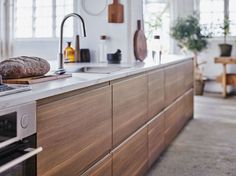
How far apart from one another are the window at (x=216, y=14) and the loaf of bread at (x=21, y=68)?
5.73m

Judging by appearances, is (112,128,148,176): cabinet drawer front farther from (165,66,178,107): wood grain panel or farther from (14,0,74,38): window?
(14,0,74,38): window

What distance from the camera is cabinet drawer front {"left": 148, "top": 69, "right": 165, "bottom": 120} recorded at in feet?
9.35

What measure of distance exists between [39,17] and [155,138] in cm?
393

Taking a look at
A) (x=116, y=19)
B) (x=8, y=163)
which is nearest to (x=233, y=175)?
(x=116, y=19)

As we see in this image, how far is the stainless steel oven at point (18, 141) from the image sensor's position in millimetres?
1131

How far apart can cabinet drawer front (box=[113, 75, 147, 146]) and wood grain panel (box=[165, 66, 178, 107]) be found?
2.54 ft

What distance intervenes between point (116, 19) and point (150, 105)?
2.77 feet

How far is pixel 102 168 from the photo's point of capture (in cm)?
189

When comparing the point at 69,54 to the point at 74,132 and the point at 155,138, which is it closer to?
the point at 155,138

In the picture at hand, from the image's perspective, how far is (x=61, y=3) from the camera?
19.7ft

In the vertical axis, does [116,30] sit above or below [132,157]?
above

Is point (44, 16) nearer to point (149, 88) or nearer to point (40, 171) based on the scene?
point (149, 88)

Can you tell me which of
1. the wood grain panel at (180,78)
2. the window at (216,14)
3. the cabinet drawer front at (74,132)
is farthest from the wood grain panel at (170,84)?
the window at (216,14)

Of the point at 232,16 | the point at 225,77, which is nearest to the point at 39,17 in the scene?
the point at 225,77
